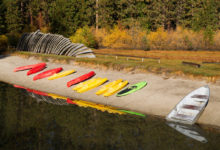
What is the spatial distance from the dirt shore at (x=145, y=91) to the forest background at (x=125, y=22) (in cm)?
2865

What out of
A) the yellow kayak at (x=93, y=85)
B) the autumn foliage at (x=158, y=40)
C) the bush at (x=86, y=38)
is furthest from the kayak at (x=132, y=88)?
the bush at (x=86, y=38)

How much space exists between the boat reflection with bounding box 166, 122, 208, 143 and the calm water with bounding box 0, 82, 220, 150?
328 mm

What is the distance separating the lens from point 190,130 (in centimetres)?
2456

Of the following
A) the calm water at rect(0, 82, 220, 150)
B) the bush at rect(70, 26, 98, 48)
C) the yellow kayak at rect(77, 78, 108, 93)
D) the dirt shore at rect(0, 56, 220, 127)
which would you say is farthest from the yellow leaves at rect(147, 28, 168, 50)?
the calm water at rect(0, 82, 220, 150)

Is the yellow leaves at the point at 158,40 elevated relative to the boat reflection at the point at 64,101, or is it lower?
elevated

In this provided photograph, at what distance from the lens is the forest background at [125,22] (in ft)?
225

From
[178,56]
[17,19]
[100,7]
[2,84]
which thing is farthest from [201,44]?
[17,19]

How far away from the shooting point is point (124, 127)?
2592 centimetres

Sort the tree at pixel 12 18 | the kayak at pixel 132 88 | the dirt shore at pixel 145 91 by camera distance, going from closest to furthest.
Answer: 1. the dirt shore at pixel 145 91
2. the kayak at pixel 132 88
3. the tree at pixel 12 18

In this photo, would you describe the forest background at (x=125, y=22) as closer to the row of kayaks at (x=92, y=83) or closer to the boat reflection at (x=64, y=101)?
the row of kayaks at (x=92, y=83)

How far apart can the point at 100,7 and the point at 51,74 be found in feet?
156

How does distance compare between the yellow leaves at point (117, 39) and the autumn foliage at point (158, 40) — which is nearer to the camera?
the autumn foliage at point (158, 40)

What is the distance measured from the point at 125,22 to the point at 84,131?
63479 mm

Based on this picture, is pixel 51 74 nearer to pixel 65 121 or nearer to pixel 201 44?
pixel 65 121
